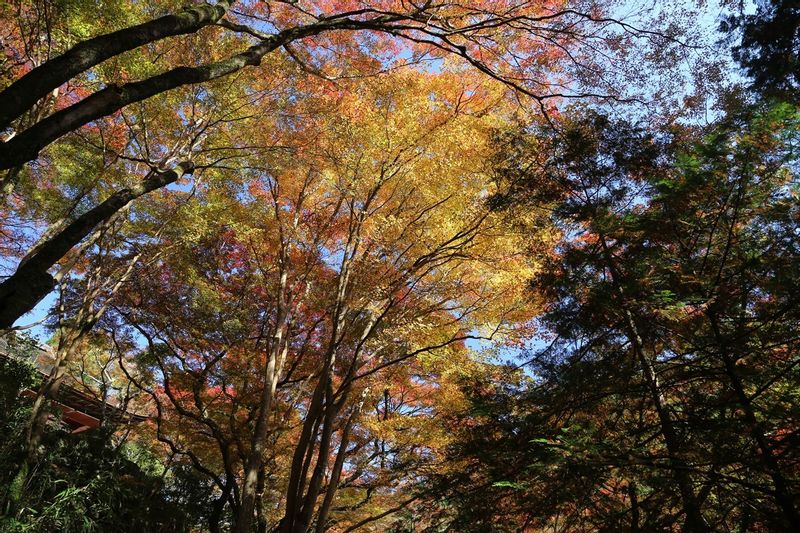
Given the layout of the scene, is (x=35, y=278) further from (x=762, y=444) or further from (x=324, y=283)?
(x=324, y=283)

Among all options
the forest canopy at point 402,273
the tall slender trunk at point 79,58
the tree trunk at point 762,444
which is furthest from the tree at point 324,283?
the tall slender trunk at point 79,58

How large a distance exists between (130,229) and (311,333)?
187 inches

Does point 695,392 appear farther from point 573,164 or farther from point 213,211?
point 213,211

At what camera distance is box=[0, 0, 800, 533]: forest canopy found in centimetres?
391

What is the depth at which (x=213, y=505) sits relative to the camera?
1013cm

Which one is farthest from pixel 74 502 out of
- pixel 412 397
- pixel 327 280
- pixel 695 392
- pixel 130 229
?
pixel 412 397

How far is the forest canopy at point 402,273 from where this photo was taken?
391cm

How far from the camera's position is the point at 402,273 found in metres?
8.30

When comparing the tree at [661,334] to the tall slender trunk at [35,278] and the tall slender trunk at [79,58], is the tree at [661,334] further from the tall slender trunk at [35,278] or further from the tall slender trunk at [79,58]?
the tall slender trunk at [79,58]

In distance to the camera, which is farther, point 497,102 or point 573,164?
point 497,102

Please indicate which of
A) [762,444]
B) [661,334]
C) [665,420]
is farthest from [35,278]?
[661,334]

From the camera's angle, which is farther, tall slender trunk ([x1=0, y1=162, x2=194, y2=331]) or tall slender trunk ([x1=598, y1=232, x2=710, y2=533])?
tall slender trunk ([x1=598, y1=232, x2=710, y2=533])

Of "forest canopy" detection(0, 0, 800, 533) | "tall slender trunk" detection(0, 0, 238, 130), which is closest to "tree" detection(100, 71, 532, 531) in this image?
"forest canopy" detection(0, 0, 800, 533)

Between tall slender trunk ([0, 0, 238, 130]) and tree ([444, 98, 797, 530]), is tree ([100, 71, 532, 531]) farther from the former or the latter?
tall slender trunk ([0, 0, 238, 130])
